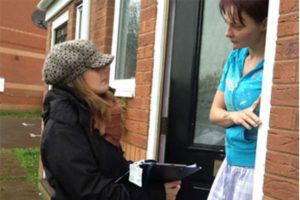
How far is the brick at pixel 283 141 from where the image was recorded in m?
1.84

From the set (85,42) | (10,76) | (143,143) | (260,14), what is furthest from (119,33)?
(10,76)

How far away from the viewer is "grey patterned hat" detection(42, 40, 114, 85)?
1.99 metres

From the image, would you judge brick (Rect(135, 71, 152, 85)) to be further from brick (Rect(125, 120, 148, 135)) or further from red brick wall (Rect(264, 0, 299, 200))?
red brick wall (Rect(264, 0, 299, 200))

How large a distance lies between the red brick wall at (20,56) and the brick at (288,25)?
23.1m

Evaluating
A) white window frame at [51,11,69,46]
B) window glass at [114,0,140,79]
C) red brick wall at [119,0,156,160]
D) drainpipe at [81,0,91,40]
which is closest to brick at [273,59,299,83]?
red brick wall at [119,0,156,160]

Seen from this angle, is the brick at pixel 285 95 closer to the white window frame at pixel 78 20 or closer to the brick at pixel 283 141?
the brick at pixel 283 141

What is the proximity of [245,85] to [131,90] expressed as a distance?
1860 mm

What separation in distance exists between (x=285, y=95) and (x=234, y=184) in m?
0.45

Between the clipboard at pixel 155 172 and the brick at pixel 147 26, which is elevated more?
the brick at pixel 147 26

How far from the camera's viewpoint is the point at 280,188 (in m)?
1.92

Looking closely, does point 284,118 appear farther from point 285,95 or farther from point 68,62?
point 68,62

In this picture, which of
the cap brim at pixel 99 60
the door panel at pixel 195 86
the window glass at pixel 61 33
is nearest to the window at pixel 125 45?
the door panel at pixel 195 86

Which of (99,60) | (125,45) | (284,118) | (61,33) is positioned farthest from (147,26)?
(61,33)

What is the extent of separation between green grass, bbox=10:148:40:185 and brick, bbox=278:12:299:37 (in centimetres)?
693
